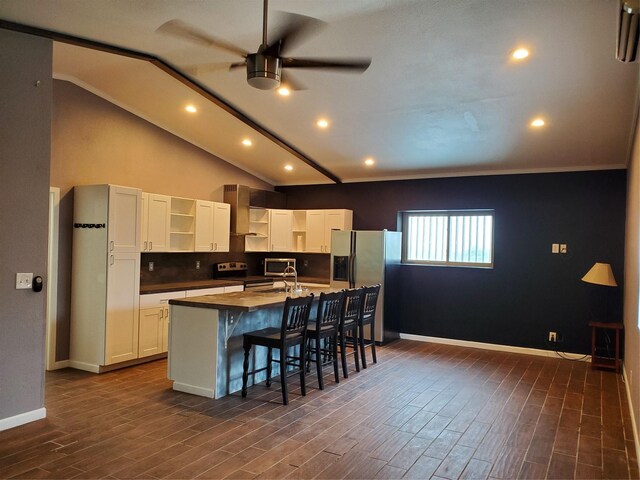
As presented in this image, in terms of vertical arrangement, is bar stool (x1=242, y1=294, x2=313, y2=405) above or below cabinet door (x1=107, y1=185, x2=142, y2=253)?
below

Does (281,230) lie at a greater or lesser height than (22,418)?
greater

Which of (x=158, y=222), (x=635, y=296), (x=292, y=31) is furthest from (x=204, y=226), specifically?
(x=635, y=296)

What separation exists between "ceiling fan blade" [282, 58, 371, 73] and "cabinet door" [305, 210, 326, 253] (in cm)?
477

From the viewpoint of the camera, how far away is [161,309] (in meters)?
5.59

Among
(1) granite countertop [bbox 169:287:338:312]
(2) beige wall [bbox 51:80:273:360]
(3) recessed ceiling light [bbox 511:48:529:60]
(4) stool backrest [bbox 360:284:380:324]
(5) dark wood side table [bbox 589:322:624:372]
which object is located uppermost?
(3) recessed ceiling light [bbox 511:48:529:60]

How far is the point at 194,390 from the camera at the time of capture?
4.31m

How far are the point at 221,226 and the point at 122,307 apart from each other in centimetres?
211

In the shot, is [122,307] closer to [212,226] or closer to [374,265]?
→ [212,226]

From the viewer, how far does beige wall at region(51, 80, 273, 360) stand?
507 cm

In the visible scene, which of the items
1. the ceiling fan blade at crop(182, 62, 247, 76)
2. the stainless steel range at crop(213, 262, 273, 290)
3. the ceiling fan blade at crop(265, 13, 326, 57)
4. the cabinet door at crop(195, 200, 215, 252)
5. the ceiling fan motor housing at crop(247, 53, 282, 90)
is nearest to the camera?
the ceiling fan blade at crop(265, 13, 326, 57)

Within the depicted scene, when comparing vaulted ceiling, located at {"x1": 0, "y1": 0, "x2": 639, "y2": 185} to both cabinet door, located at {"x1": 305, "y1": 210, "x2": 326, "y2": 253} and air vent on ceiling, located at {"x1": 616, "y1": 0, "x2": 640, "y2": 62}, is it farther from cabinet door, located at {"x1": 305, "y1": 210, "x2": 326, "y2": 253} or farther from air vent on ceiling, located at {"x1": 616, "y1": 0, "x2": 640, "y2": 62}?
cabinet door, located at {"x1": 305, "y1": 210, "x2": 326, "y2": 253}

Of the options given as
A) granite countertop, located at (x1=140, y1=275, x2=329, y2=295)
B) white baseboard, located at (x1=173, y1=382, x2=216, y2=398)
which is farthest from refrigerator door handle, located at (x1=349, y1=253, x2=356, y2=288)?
white baseboard, located at (x1=173, y1=382, x2=216, y2=398)

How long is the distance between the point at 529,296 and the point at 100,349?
541 centimetres

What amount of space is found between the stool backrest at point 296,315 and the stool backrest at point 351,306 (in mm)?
743
